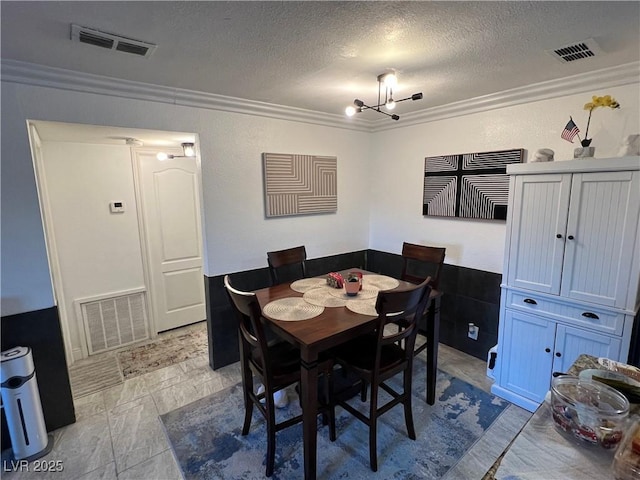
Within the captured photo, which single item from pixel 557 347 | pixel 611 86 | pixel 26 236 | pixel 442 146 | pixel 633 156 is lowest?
pixel 557 347

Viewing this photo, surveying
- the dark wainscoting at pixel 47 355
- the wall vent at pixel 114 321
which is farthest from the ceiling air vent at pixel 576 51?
the wall vent at pixel 114 321

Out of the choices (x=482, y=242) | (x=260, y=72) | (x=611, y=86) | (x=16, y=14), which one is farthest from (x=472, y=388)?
(x=16, y=14)

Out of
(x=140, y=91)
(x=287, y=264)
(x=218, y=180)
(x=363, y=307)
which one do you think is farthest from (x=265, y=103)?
(x=363, y=307)

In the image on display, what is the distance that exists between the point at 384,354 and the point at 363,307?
1.08ft

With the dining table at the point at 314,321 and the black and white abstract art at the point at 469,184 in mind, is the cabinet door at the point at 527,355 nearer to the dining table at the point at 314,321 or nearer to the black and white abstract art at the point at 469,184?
the dining table at the point at 314,321

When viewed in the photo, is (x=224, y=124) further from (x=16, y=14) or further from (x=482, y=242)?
(x=482, y=242)

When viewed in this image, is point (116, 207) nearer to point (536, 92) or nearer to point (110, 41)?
point (110, 41)

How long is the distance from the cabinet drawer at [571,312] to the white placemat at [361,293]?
1.06m

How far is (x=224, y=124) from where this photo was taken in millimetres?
2764

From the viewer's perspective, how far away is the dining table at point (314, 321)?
5.46ft

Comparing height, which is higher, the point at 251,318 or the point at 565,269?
the point at 565,269

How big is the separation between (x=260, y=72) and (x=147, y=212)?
7.01 ft

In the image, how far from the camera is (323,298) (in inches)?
89.1

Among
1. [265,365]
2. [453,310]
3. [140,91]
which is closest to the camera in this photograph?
[265,365]
